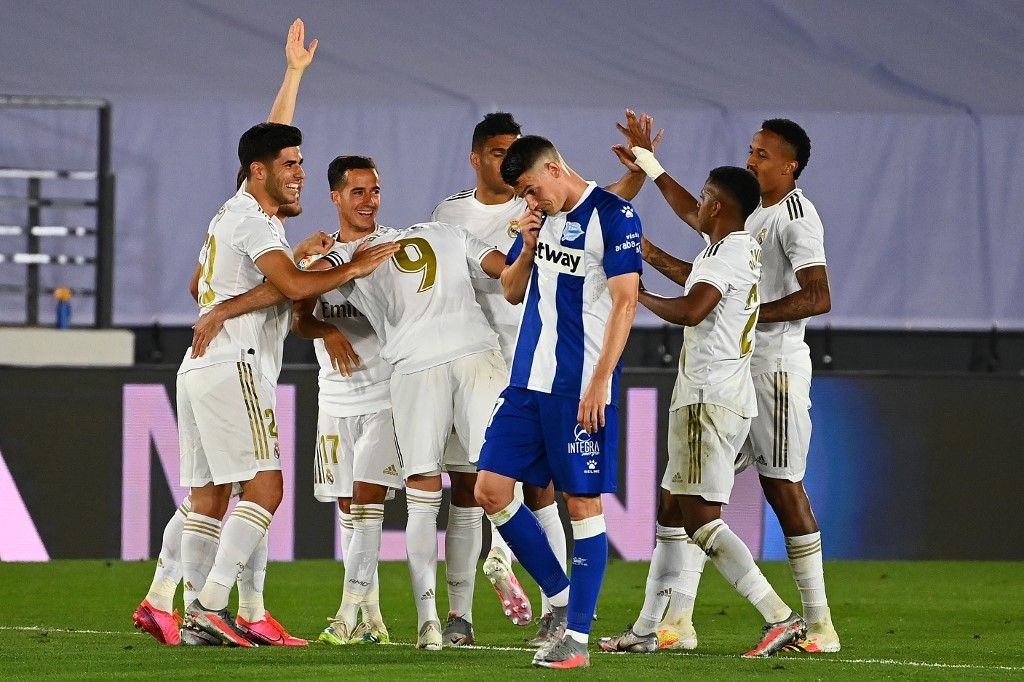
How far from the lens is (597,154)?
44.2 feet

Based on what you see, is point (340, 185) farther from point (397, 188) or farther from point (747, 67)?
point (747, 67)

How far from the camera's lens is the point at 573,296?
6.04m

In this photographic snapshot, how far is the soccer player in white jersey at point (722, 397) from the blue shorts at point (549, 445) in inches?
23.5

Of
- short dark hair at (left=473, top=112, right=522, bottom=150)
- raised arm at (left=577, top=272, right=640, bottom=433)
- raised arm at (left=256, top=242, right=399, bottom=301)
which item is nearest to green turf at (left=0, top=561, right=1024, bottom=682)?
raised arm at (left=577, top=272, right=640, bottom=433)

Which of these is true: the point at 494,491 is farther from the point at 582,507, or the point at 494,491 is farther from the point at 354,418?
the point at 354,418

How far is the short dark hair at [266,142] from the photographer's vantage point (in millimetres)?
6875

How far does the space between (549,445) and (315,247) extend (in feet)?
5.41

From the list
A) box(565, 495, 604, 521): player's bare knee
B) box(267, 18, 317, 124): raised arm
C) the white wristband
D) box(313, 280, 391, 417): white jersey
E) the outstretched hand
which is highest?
box(267, 18, 317, 124): raised arm

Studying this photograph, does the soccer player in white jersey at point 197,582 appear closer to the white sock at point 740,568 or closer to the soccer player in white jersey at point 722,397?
the soccer player in white jersey at point 722,397

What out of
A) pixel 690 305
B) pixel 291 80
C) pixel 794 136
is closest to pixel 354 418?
pixel 291 80

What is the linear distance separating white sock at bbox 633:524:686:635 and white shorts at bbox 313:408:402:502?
1154 mm

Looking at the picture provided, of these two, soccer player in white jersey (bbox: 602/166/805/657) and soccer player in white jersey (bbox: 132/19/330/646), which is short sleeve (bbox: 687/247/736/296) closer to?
soccer player in white jersey (bbox: 602/166/805/657)

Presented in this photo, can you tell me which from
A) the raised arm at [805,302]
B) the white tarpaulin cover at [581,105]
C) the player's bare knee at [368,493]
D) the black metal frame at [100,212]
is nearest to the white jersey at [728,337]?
the raised arm at [805,302]

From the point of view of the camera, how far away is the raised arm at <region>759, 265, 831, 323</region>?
683 cm
